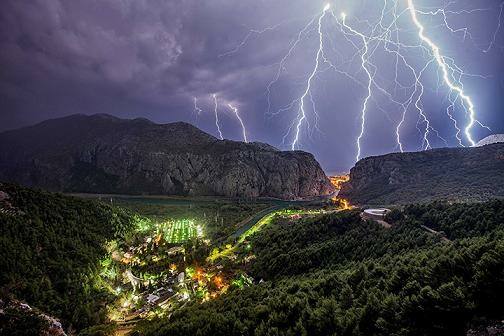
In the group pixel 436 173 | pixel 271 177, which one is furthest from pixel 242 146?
pixel 436 173

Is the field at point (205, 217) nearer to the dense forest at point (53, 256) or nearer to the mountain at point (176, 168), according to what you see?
the dense forest at point (53, 256)

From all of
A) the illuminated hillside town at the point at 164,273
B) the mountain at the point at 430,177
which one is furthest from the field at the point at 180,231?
the mountain at the point at 430,177

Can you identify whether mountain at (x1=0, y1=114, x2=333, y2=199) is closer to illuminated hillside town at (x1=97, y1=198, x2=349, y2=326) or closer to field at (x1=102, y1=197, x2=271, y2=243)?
field at (x1=102, y1=197, x2=271, y2=243)

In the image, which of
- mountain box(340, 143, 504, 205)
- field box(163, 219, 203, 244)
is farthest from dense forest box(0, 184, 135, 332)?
mountain box(340, 143, 504, 205)

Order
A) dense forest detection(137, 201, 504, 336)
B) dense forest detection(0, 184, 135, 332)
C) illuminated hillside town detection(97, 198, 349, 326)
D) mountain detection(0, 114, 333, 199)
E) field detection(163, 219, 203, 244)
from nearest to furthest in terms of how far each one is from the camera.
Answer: dense forest detection(137, 201, 504, 336), dense forest detection(0, 184, 135, 332), illuminated hillside town detection(97, 198, 349, 326), field detection(163, 219, 203, 244), mountain detection(0, 114, 333, 199)

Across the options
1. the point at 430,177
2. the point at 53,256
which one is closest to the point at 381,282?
the point at 53,256

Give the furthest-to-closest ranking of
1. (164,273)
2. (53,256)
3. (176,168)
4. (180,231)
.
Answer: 1. (176,168)
2. (180,231)
3. (164,273)
4. (53,256)

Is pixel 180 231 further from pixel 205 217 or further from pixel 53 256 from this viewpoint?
pixel 53 256
